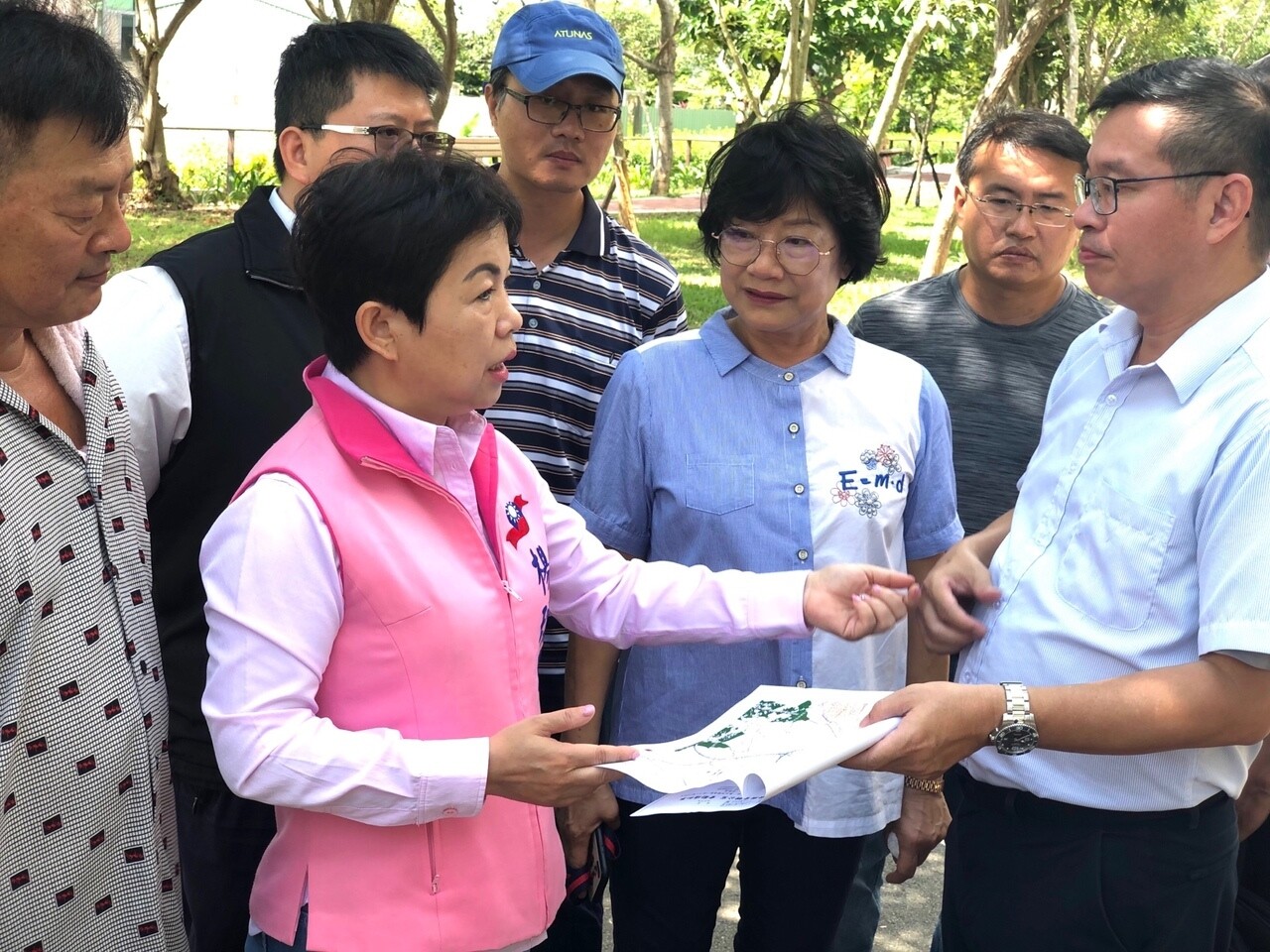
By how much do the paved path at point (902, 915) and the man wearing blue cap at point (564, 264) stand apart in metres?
0.92

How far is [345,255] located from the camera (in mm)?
2016

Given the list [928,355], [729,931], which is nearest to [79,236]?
[928,355]

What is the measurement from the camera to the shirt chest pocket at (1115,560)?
7.13 feet

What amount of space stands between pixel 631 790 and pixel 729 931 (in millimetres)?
1359

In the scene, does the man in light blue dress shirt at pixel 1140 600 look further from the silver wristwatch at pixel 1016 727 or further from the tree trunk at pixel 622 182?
the tree trunk at pixel 622 182

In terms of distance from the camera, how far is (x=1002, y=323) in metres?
3.50

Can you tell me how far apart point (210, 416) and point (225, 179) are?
63.7ft

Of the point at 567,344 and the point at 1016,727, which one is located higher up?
the point at 567,344

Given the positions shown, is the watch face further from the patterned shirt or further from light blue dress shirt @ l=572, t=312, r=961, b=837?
the patterned shirt

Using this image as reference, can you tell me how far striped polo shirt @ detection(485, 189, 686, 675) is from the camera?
294 cm

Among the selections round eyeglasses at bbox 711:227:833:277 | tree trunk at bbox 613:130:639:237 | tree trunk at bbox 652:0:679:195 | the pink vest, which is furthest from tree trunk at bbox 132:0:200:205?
the pink vest

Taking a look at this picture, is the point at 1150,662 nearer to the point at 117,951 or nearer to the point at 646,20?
the point at 117,951

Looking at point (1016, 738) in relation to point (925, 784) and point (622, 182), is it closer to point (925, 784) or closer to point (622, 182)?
point (925, 784)

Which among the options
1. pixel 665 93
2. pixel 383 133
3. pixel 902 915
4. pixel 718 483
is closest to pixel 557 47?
pixel 383 133
